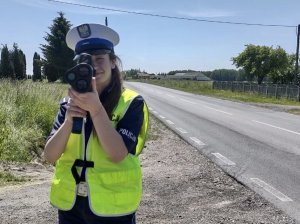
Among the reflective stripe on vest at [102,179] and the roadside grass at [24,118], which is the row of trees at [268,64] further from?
the reflective stripe on vest at [102,179]

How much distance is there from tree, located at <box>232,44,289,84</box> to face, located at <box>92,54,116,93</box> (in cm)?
6503

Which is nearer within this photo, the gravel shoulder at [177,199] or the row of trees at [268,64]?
the gravel shoulder at [177,199]

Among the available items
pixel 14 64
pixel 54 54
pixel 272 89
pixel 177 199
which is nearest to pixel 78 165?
pixel 177 199

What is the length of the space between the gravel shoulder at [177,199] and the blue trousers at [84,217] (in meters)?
2.19

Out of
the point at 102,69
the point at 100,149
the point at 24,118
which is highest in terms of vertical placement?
the point at 102,69

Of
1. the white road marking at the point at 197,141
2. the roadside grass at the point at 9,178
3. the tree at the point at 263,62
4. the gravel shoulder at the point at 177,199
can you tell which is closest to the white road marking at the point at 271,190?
the gravel shoulder at the point at 177,199

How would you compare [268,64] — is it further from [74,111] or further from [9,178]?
[74,111]

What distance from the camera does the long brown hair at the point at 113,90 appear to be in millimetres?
2080

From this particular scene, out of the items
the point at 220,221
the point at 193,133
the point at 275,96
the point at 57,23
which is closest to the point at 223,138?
the point at 193,133

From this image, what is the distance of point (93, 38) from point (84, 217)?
34.3 inches

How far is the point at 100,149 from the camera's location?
2.02 meters

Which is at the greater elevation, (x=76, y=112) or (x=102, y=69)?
(x=102, y=69)

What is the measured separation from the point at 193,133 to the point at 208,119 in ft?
Answer: 15.2

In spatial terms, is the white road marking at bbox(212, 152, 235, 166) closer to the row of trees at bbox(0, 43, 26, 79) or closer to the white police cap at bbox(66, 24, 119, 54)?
the white police cap at bbox(66, 24, 119, 54)
